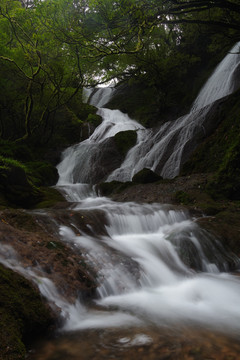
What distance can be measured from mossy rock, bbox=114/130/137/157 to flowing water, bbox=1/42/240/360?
815cm

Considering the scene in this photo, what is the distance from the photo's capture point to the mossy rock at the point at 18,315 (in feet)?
6.41

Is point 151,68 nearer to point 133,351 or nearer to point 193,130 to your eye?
point 193,130

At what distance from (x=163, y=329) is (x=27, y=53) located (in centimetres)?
1126

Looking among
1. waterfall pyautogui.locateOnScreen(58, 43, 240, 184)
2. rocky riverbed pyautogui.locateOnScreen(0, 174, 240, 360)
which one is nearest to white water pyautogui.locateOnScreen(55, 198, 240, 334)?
rocky riverbed pyautogui.locateOnScreen(0, 174, 240, 360)

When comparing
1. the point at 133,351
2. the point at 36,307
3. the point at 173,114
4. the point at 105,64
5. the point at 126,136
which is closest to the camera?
the point at 133,351

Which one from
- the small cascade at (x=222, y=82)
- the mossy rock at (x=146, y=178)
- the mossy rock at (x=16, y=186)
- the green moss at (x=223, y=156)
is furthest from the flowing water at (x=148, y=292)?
the small cascade at (x=222, y=82)

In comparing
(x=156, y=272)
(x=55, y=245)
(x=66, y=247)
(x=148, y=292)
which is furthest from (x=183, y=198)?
(x=55, y=245)

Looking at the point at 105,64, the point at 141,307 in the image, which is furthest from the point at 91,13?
the point at 141,307

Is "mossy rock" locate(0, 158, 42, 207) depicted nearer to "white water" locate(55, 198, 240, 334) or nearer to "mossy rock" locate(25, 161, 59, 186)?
"white water" locate(55, 198, 240, 334)

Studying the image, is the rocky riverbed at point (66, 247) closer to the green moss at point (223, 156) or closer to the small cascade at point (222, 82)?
the green moss at point (223, 156)

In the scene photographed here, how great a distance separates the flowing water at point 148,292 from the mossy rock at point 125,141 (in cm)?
815

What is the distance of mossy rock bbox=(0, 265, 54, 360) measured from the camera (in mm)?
1955

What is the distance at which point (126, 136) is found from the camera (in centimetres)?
1656

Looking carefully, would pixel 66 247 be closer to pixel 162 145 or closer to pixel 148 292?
pixel 148 292
